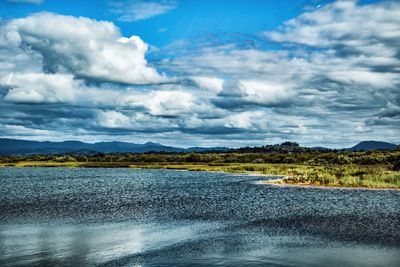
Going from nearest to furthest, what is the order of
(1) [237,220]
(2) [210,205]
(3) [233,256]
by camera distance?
(3) [233,256], (1) [237,220], (2) [210,205]

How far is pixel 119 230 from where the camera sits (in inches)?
1345

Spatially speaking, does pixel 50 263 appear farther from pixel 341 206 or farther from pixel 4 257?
pixel 341 206

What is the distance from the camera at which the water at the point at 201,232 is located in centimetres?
2480

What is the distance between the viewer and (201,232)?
110 feet

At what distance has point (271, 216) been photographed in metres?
42.2

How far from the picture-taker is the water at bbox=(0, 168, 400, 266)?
2480 centimetres

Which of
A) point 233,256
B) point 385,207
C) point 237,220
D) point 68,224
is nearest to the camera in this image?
point 233,256

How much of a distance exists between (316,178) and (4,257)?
66289 mm

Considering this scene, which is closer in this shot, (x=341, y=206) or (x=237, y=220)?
(x=237, y=220)

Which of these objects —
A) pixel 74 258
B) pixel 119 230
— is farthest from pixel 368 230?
pixel 74 258

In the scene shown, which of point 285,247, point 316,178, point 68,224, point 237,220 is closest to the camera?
point 285,247

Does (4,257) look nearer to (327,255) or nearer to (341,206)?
(327,255)

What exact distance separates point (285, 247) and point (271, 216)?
46.9 feet

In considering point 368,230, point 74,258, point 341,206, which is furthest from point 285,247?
point 341,206
